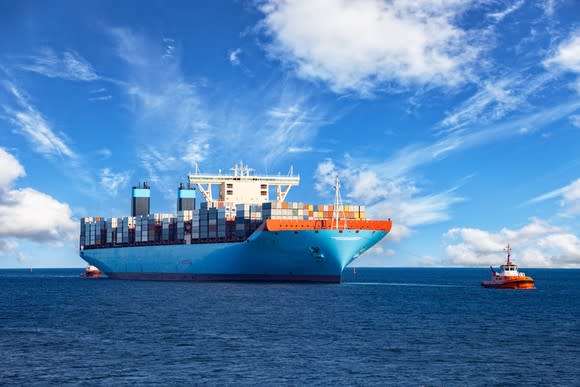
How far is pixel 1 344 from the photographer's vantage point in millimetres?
36812

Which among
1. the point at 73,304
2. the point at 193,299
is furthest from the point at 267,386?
the point at 73,304

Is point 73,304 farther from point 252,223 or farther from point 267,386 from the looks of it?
point 267,386

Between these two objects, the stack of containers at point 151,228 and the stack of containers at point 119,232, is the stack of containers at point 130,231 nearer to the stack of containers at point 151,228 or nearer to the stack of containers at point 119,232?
the stack of containers at point 119,232

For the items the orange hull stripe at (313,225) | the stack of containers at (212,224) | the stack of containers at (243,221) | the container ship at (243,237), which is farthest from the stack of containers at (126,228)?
the orange hull stripe at (313,225)

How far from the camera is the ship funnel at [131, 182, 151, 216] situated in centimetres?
11694

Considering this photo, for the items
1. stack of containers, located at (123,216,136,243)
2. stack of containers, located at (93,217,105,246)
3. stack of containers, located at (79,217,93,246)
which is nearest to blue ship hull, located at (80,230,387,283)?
stack of containers, located at (123,216,136,243)

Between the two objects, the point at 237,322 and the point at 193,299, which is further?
the point at 193,299

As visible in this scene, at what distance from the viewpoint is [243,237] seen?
264ft

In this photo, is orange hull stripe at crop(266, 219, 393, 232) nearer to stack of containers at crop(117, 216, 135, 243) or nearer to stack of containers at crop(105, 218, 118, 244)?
stack of containers at crop(117, 216, 135, 243)

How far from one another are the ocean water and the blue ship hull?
12364 millimetres

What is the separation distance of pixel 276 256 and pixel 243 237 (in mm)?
6151

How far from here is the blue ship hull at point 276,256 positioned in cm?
7388

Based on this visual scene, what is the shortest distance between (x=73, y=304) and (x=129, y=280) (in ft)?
153

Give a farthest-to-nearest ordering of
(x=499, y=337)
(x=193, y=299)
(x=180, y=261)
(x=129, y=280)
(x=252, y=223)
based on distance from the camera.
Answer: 1. (x=129, y=280)
2. (x=180, y=261)
3. (x=252, y=223)
4. (x=193, y=299)
5. (x=499, y=337)
